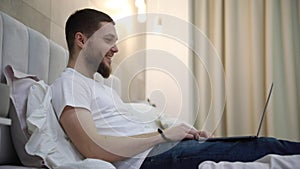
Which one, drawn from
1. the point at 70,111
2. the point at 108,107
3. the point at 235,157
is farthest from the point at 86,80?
the point at 235,157

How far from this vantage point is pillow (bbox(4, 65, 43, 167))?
124cm

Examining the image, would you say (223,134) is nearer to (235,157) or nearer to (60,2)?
(60,2)

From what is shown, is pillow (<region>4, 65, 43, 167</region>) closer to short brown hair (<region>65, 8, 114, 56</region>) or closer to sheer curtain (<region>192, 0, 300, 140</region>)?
short brown hair (<region>65, 8, 114, 56</region>)

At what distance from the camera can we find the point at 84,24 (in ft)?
5.40

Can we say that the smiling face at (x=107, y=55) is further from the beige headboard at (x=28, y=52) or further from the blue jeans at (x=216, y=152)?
the blue jeans at (x=216, y=152)

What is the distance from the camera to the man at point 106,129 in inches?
48.2

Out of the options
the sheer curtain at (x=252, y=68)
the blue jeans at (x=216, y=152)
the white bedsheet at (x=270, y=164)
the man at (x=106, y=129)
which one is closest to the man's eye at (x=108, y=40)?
the man at (x=106, y=129)

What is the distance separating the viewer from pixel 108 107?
152 cm

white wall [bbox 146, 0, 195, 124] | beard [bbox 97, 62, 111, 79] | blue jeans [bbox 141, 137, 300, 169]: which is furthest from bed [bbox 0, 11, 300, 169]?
white wall [bbox 146, 0, 195, 124]

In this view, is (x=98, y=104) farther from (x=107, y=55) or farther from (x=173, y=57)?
(x=173, y=57)

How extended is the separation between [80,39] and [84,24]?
2.8 inches

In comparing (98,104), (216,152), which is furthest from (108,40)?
(216,152)

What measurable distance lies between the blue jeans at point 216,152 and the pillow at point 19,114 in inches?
14.5

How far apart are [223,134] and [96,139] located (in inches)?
74.8
